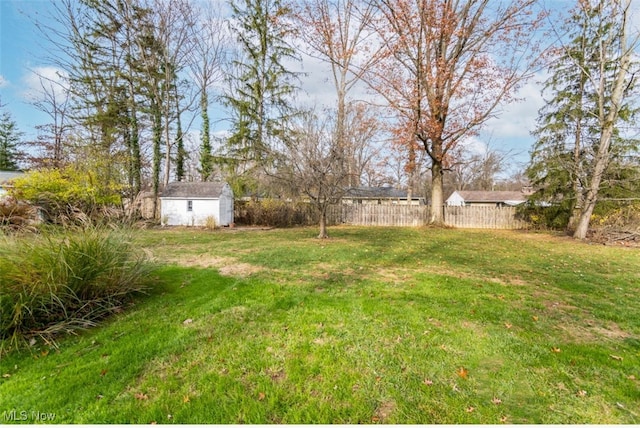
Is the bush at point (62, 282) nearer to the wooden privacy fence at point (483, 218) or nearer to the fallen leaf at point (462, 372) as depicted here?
the fallen leaf at point (462, 372)

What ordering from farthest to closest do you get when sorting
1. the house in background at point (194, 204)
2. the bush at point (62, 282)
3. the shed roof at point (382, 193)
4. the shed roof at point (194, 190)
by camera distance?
the shed roof at point (382, 193), the shed roof at point (194, 190), the house in background at point (194, 204), the bush at point (62, 282)

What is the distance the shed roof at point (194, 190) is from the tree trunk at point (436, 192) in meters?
12.9

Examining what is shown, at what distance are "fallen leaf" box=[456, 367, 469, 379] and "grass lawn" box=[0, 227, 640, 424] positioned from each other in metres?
0.02

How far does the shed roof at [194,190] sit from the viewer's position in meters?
17.0

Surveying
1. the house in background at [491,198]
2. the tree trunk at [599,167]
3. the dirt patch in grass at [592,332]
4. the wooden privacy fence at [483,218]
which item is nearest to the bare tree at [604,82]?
the tree trunk at [599,167]

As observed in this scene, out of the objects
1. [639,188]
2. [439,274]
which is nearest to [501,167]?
[639,188]

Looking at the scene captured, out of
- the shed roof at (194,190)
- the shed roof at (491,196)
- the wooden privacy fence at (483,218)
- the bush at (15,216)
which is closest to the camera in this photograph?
the bush at (15,216)

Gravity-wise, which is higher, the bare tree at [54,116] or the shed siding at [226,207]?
the bare tree at [54,116]

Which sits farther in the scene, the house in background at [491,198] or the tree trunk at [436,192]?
the house in background at [491,198]

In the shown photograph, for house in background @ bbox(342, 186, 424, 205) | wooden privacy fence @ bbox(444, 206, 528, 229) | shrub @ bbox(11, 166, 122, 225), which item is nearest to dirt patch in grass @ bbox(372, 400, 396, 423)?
shrub @ bbox(11, 166, 122, 225)

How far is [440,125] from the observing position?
49.3 ft

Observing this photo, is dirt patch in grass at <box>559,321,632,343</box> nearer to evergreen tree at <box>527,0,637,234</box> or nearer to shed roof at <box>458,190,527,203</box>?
evergreen tree at <box>527,0,637,234</box>

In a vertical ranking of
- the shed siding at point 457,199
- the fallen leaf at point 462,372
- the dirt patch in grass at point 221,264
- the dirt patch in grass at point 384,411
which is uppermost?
the shed siding at point 457,199

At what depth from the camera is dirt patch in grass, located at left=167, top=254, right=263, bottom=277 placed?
5.88m
